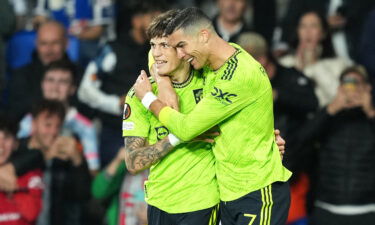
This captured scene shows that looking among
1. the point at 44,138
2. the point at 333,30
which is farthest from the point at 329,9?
the point at 44,138

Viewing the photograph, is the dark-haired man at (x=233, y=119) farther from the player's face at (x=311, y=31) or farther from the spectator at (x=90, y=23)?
the spectator at (x=90, y=23)

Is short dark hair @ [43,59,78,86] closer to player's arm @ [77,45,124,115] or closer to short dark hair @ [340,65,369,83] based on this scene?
player's arm @ [77,45,124,115]

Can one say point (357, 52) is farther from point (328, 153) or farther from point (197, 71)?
point (197, 71)

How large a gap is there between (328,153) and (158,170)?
290cm

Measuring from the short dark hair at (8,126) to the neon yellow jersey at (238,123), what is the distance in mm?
3198

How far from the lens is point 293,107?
9164 mm

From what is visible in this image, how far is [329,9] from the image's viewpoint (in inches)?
407

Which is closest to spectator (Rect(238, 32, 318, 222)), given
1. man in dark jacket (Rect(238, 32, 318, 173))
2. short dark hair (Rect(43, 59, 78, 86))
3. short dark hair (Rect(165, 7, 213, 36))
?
man in dark jacket (Rect(238, 32, 318, 173))

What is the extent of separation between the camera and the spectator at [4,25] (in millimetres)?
10000

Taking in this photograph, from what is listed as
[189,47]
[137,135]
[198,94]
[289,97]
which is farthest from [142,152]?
[289,97]

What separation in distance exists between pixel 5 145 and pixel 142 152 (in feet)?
9.69

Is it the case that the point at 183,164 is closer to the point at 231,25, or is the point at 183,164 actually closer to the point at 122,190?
the point at 122,190

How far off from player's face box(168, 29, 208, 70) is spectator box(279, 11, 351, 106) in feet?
11.5

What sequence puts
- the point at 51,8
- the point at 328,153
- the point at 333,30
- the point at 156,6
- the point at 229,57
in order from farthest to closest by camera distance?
1. the point at 51,8
2. the point at 333,30
3. the point at 156,6
4. the point at 328,153
5. the point at 229,57
